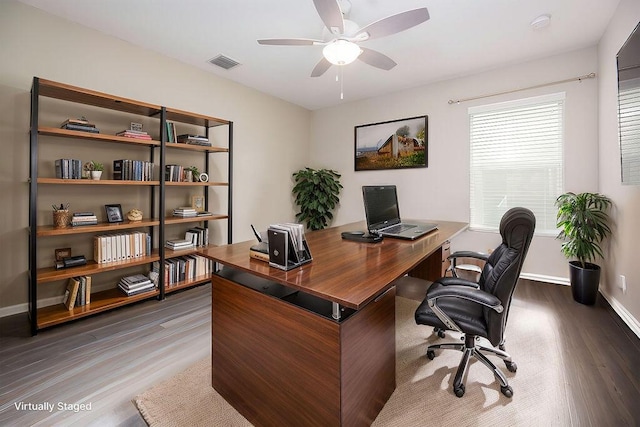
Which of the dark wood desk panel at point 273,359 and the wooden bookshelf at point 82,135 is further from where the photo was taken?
the wooden bookshelf at point 82,135

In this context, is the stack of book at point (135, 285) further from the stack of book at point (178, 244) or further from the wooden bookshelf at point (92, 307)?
the stack of book at point (178, 244)

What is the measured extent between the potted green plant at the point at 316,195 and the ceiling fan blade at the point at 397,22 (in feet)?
9.41

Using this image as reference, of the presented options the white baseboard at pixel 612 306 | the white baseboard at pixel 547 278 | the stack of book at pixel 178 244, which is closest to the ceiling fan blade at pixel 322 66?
the stack of book at pixel 178 244

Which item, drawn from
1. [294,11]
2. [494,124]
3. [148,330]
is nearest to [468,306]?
[148,330]

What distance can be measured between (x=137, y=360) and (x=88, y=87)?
2567 mm

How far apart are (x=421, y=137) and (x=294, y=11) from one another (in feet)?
8.30

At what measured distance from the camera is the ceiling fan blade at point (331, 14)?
5.82 feet

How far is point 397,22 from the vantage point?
1.91 meters

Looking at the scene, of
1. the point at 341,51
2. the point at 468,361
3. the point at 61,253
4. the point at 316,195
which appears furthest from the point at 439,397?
the point at 316,195

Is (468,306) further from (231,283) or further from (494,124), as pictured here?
(494,124)

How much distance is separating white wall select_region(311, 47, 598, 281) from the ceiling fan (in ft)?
5.25

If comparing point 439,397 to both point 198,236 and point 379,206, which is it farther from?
point 198,236

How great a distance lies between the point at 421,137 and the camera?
413 cm

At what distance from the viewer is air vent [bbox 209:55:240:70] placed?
3.26m
